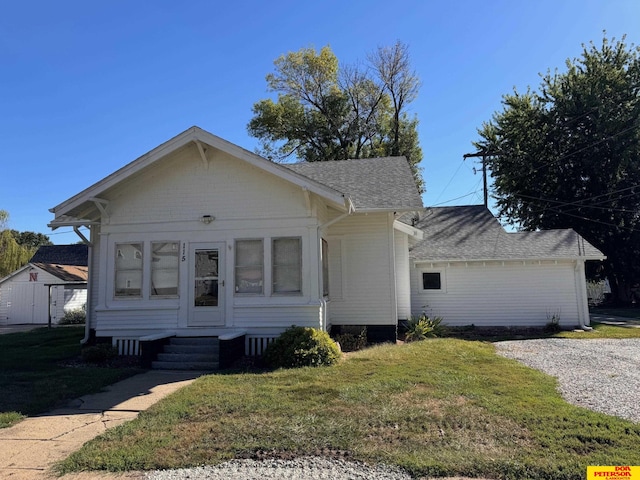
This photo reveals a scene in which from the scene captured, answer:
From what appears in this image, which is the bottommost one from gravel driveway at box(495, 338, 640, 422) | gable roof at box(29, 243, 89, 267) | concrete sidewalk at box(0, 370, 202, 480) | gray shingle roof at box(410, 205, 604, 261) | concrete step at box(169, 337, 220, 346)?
concrete sidewalk at box(0, 370, 202, 480)

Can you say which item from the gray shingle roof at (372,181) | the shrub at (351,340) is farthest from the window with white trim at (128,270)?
the shrub at (351,340)

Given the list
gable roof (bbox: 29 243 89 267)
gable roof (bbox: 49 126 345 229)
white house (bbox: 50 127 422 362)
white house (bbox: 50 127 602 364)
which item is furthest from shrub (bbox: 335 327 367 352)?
gable roof (bbox: 29 243 89 267)

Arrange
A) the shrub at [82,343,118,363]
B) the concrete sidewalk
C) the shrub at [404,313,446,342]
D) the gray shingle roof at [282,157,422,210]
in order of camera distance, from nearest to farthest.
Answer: the concrete sidewalk, the shrub at [82,343,118,363], the gray shingle roof at [282,157,422,210], the shrub at [404,313,446,342]

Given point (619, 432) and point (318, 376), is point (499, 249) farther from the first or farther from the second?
point (619, 432)

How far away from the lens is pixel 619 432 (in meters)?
4.67

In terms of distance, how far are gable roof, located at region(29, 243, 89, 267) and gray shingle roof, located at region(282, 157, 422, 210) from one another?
22132 mm

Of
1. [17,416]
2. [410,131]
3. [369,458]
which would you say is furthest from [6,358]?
[410,131]

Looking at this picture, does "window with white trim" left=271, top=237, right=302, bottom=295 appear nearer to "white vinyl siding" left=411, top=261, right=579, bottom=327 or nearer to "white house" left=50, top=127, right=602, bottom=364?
"white house" left=50, top=127, right=602, bottom=364

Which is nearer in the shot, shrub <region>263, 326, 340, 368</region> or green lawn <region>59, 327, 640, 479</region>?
green lawn <region>59, 327, 640, 479</region>

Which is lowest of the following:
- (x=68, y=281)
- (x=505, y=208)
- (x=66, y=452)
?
(x=66, y=452)

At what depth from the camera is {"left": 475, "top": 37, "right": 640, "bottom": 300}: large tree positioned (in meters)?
25.1

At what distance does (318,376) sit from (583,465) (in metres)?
4.51

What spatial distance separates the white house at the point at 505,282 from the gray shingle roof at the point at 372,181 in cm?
367

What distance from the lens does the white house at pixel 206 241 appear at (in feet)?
33.1
